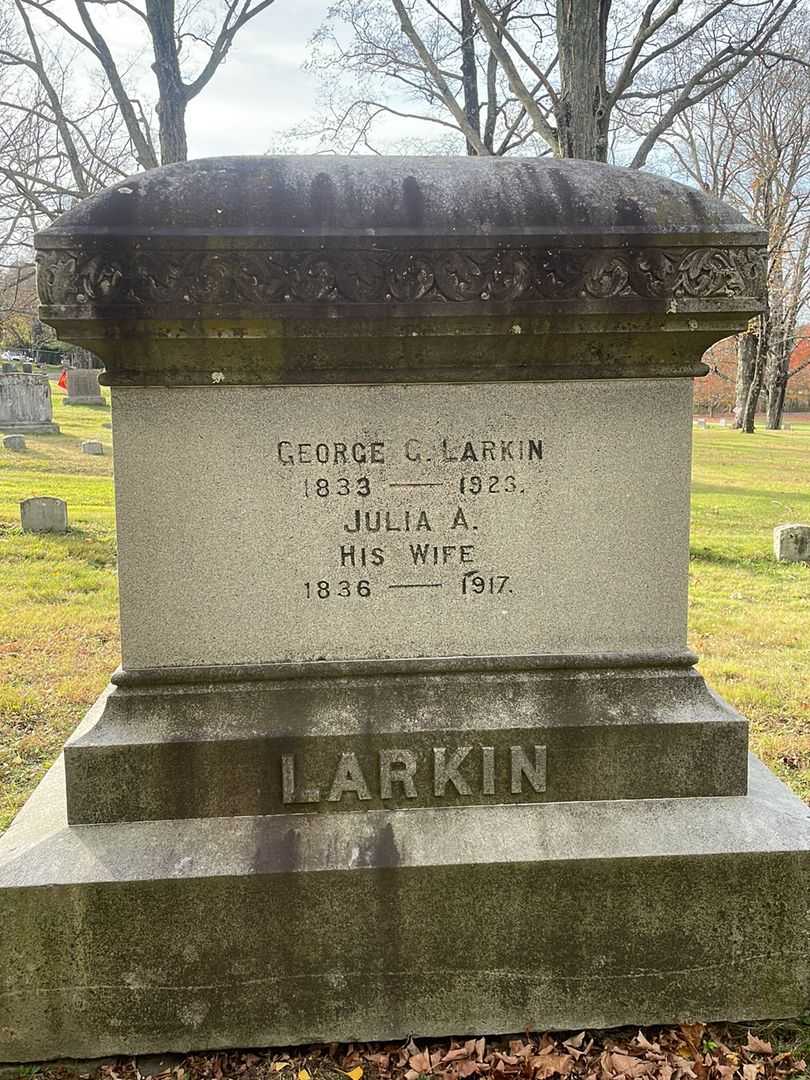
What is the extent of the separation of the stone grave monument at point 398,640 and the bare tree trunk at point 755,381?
33.2 metres

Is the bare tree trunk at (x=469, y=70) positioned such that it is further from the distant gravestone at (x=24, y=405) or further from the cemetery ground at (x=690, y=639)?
the distant gravestone at (x=24, y=405)

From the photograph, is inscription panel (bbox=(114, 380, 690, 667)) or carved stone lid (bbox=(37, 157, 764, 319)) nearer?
carved stone lid (bbox=(37, 157, 764, 319))

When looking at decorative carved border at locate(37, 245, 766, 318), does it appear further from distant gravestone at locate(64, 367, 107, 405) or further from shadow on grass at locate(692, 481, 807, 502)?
distant gravestone at locate(64, 367, 107, 405)

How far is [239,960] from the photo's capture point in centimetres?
247

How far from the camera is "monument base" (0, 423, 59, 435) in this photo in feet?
83.7

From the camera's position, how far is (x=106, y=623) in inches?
283

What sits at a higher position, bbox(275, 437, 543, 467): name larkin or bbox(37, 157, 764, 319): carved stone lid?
bbox(37, 157, 764, 319): carved stone lid

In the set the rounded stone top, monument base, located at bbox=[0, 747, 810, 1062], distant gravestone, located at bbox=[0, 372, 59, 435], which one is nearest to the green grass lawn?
monument base, located at bbox=[0, 747, 810, 1062]

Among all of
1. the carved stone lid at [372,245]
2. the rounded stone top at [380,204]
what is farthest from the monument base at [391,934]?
the rounded stone top at [380,204]

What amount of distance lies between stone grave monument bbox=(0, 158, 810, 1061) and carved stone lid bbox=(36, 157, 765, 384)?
1cm

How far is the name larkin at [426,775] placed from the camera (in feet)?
8.68

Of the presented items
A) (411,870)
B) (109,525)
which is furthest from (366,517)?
(109,525)

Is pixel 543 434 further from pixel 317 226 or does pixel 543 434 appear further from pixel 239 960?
pixel 239 960

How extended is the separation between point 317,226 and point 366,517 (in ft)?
2.90
